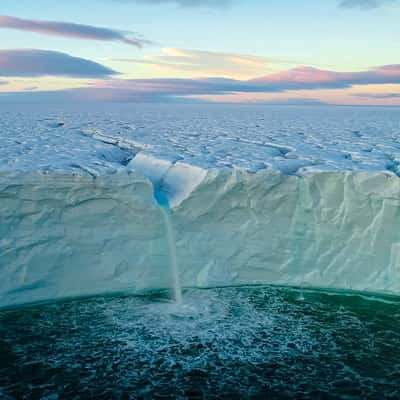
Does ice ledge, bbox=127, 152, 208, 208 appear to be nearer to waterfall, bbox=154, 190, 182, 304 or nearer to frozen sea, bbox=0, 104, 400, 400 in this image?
frozen sea, bbox=0, 104, 400, 400

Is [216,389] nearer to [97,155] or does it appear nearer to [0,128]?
[97,155]

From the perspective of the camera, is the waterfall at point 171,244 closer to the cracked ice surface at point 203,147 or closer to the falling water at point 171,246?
the falling water at point 171,246

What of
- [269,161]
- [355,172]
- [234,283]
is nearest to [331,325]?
[234,283]

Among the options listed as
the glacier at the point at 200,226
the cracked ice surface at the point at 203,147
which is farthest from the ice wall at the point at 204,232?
the cracked ice surface at the point at 203,147

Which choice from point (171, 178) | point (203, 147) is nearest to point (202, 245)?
point (171, 178)

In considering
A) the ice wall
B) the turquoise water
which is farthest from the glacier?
the turquoise water
